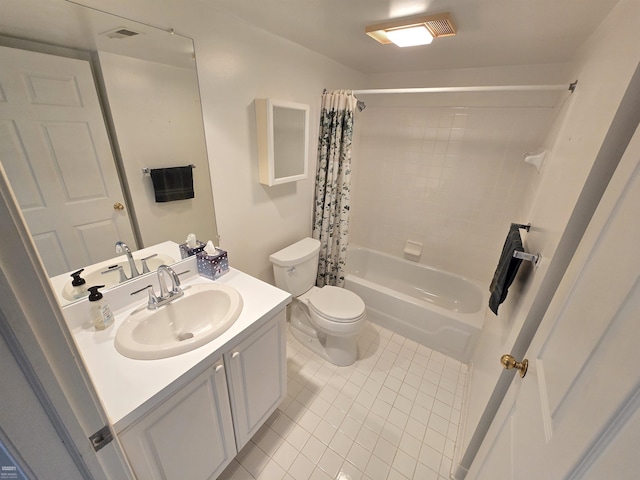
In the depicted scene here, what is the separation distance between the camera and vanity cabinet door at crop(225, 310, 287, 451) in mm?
1103

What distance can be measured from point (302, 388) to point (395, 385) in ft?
2.08

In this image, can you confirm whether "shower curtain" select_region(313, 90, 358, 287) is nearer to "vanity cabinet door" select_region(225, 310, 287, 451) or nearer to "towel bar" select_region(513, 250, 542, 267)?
"vanity cabinet door" select_region(225, 310, 287, 451)

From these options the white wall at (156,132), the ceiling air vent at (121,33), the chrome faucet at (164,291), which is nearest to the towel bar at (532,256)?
the chrome faucet at (164,291)

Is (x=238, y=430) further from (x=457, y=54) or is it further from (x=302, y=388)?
(x=457, y=54)

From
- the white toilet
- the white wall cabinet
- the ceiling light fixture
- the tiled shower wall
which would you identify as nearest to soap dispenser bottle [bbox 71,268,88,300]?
the white wall cabinet

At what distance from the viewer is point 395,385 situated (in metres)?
1.79

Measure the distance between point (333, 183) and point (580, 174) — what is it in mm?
1610

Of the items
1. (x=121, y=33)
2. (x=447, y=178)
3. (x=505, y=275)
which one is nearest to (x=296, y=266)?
(x=505, y=275)

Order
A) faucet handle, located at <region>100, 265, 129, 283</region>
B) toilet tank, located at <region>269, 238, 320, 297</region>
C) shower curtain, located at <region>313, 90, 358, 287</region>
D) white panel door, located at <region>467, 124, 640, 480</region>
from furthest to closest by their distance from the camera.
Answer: shower curtain, located at <region>313, 90, 358, 287</region>
toilet tank, located at <region>269, 238, 320, 297</region>
faucet handle, located at <region>100, 265, 129, 283</region>
white panel door, located at <region>467, 124, 640, 480</region>

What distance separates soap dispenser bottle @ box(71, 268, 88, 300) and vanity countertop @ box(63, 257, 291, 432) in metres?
0.04

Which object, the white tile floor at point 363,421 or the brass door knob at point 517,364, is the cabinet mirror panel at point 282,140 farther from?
the brass door knob at point 517,364

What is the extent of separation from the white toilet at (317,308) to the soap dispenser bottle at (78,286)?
1031 mm

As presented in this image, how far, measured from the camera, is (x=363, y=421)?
5.11ft

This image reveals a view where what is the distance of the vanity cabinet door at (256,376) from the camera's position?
1103 mm
